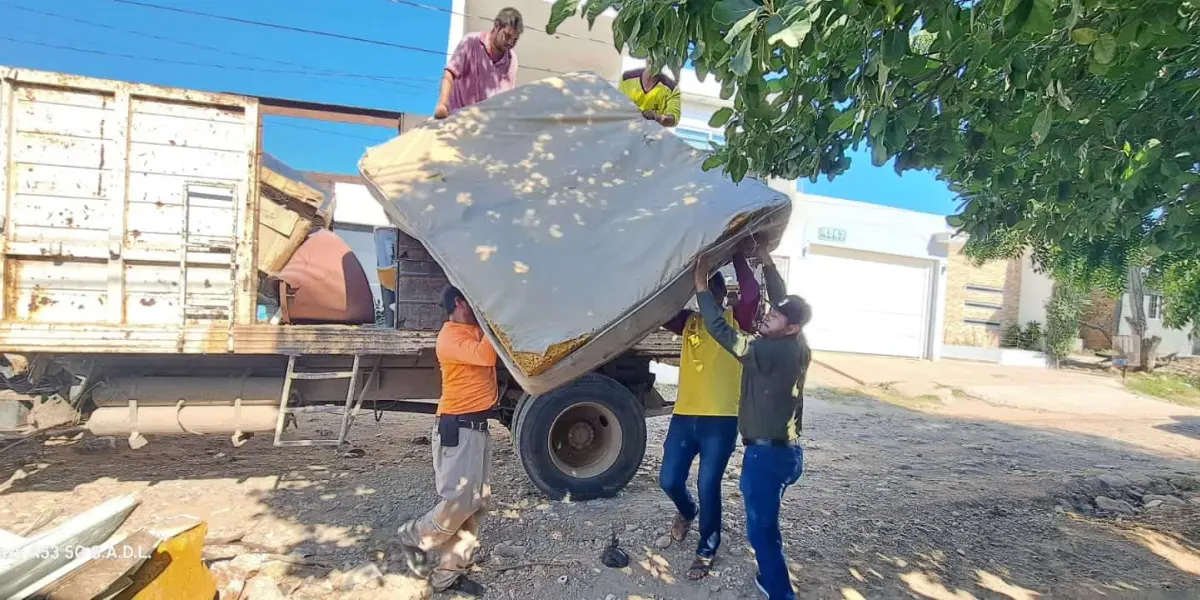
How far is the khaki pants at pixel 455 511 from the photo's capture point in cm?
328

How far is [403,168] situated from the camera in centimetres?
385

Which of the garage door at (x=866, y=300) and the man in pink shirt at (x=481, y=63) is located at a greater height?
the man in pink shirt at (x=481, y=63)

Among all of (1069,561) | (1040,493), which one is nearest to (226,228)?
(1069,561)

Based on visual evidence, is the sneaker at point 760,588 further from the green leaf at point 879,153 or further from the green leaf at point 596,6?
the green leaf at point 596,6

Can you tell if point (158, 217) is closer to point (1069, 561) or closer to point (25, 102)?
point (25, 102)

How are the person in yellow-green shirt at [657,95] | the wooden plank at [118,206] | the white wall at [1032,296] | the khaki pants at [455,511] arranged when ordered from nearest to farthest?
the khaki pants at [455,511]
the wooden plank at [118,206]
the person in yellow-green shirt at [657,95]
the white wall at [1032,296]

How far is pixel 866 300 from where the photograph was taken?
612 inches

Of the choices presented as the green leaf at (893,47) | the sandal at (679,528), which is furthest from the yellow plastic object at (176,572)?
the green leaf at (893,47)

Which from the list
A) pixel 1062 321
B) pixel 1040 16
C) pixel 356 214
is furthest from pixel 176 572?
pixel 1062 321

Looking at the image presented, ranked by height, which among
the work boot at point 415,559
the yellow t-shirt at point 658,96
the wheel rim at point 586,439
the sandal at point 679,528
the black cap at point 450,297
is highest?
the yellow t-shirt at point 658,96

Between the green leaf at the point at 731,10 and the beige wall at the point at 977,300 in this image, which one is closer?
the green leaf at the point at 731,10

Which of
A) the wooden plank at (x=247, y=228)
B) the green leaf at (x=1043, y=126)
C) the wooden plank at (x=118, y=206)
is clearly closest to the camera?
the green leaf at (x=1043, y=126)

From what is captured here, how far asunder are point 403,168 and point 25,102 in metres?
2.16

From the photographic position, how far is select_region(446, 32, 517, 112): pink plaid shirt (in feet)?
15.3
